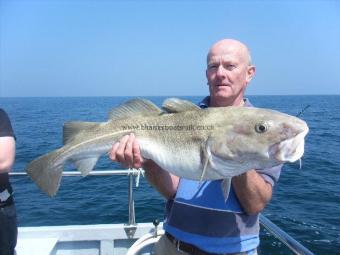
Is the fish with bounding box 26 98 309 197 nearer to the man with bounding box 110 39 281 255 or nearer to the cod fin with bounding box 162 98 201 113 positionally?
the cod fin with bounding box 162 98 201 113

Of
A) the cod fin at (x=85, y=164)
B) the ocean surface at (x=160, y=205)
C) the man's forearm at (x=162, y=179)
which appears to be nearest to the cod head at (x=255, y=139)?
the man's forearm at (x=162, y=179)

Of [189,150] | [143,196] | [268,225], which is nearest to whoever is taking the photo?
[189,150]

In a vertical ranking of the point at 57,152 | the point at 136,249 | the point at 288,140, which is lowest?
the point at 136,249

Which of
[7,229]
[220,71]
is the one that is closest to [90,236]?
[7,229]

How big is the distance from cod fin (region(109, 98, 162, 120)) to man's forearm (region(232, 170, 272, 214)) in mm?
1013

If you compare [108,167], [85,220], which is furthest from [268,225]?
[108,167]

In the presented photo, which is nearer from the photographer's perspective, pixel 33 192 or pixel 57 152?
pixel 57 152

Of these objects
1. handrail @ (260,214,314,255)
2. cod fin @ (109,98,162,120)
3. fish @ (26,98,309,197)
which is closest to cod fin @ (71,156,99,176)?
fish @ (26,98,309,197)

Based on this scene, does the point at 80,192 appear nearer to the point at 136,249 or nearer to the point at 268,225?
the point at 136,249

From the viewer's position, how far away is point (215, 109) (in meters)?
3.37

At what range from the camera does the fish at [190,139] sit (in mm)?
3002

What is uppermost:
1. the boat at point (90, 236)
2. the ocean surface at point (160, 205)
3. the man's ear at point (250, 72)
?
the man's ear at point (250, 72)

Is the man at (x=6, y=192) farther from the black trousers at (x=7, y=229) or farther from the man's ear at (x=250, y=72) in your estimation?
the man's ear at (x=250, y=72)

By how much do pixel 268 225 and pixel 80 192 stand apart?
11.2 meters
